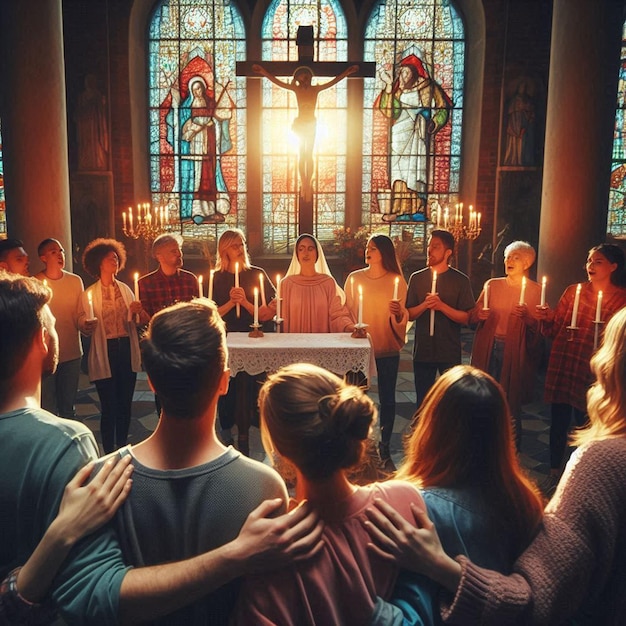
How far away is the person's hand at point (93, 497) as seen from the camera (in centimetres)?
138

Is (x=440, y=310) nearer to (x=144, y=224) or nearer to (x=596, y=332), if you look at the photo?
(x=596, y=332)

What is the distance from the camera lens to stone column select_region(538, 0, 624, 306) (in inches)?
238

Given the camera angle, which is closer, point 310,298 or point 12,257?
point 12,257

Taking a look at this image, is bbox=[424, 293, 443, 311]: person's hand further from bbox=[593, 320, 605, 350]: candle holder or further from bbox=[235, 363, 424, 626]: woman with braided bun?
bbox=[235, 363, 424, 626]: woman with braided bun

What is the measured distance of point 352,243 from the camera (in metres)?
10.8

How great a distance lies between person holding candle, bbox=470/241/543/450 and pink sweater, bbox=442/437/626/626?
3.05 meters

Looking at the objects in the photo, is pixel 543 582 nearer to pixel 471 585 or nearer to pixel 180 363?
pixel 471 585

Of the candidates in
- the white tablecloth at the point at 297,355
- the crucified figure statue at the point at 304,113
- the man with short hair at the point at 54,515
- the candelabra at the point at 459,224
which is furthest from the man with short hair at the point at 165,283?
the candelabra at the point at 459,224

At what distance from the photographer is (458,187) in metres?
11.7

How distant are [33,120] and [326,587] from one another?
5.99 m

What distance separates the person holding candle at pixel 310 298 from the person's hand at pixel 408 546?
A: 3518 mm

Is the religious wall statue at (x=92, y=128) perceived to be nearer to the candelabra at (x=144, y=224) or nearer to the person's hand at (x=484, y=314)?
the candelabra at (x=144, y=224)

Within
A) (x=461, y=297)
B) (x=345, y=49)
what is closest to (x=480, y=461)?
(x=461, y=297)

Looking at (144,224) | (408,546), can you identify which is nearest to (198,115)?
(144,224)
